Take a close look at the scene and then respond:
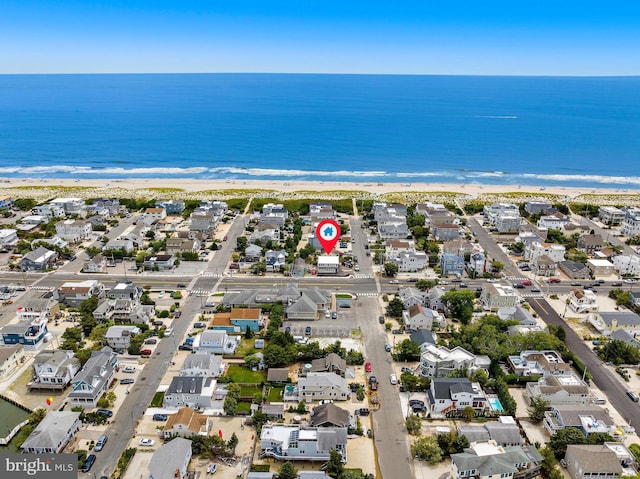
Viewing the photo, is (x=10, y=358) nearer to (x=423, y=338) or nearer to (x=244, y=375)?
(x=244, y=375)

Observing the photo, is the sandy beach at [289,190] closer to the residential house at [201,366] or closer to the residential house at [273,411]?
the residential house at [201,366]

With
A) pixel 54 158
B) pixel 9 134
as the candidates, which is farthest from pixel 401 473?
pixel 9 134

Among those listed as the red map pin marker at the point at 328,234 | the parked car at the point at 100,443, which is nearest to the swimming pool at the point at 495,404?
the parked car at the point at 100,443

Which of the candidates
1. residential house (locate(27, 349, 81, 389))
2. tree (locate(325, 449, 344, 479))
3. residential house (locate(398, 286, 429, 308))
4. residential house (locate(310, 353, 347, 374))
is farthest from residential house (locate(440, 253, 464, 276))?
residential house (locate(27, 349, 81, 389))

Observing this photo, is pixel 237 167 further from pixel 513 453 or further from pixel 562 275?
pixel 513 453

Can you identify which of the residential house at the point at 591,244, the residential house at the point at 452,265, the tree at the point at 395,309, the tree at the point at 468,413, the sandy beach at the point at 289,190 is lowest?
the tree at the point at 468,413

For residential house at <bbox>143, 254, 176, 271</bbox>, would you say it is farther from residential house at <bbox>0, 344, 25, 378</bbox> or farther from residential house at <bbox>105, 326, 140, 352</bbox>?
residential house at <bbox>0, 344, 25, 378</bbox>
